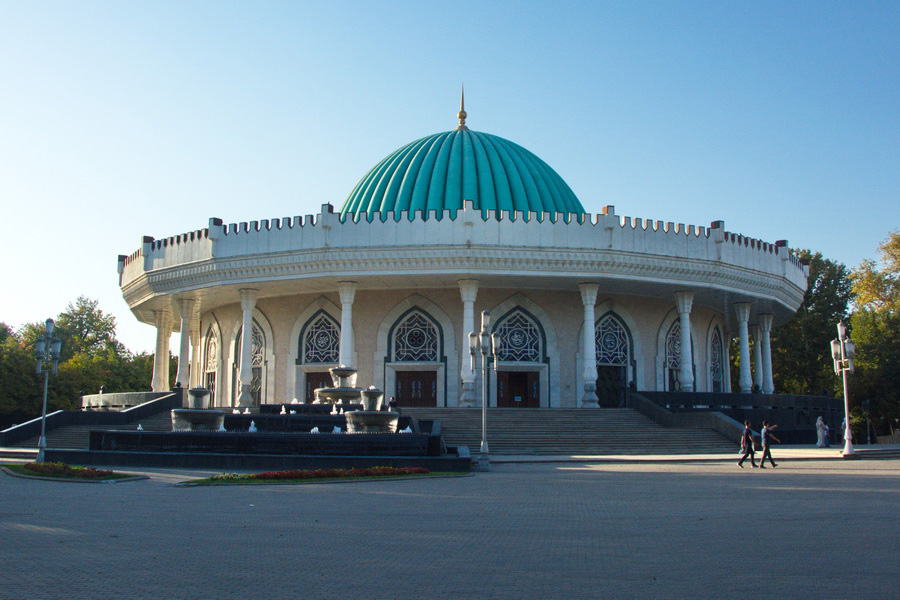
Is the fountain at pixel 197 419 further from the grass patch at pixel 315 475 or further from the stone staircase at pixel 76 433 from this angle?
the grass patch at pixel 315 475

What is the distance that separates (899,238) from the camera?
41.0 m

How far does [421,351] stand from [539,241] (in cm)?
597

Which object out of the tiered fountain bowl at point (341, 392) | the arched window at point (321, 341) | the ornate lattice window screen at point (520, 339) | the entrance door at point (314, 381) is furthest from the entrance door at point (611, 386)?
the tiered fountain bowl at point (341, 392)

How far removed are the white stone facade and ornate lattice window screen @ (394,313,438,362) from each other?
46 millimetres

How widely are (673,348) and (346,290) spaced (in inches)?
502

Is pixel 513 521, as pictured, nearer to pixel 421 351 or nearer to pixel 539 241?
pixel 539 241

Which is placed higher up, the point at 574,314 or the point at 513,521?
the point at 574,314

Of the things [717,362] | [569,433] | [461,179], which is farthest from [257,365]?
[717,362]

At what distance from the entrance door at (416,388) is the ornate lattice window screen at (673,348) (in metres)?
9.01

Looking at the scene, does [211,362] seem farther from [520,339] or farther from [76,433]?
[520,339]

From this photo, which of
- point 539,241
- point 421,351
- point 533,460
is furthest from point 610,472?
point 421,351

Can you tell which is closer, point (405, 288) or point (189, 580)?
point (189, 580)

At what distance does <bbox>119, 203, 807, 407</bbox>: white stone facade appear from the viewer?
27.2m

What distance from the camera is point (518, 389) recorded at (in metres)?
30.3
